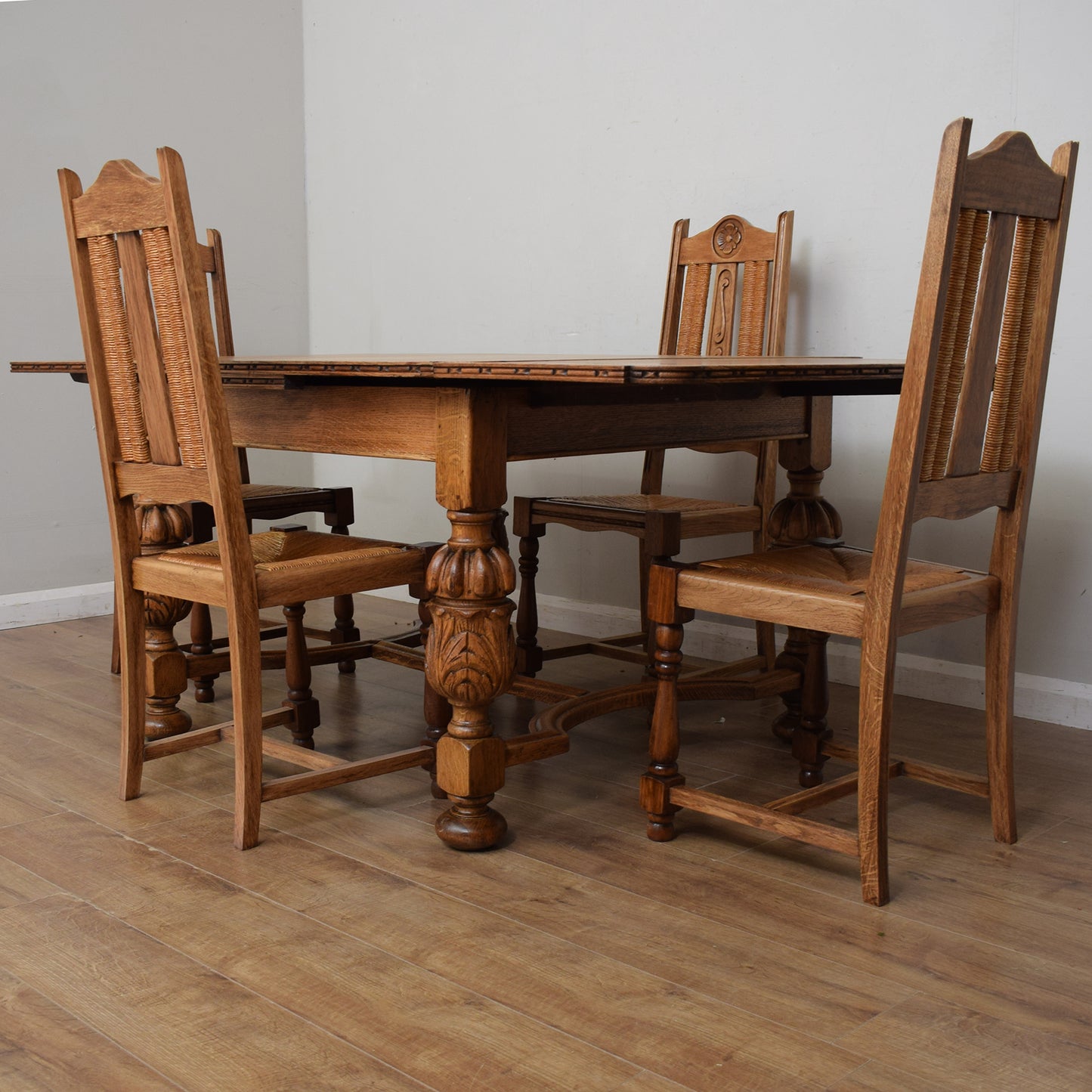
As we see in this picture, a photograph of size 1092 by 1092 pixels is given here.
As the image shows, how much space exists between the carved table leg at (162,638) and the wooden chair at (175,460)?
0.81 feet

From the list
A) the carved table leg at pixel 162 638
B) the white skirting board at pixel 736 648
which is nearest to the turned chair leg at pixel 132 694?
the carved table leg at pixel 162 638

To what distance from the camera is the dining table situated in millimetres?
1898

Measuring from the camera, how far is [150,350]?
6.60 feet

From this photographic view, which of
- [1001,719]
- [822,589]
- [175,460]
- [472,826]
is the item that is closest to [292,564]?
[175,460]

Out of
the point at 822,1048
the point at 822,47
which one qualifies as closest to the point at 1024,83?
the point at 822,47

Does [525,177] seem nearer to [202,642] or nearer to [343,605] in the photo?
[343,605]

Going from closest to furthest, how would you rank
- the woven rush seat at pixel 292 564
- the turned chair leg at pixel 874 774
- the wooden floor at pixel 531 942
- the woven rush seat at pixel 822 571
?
1. the wooden floor at pixel 531 942
2. the turned chair leg at pixel 874 774
3. the woven rush seat at pixel 822 571
4. the woven rush seat at pixel 292 564

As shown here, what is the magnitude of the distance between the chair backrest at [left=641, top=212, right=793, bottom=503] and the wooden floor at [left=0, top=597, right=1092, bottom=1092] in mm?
976

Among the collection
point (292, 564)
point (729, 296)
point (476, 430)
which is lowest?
point (292, 564)

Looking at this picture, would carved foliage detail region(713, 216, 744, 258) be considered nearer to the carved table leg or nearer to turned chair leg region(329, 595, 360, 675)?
turned chair leg region(329, 595, 360, 675)

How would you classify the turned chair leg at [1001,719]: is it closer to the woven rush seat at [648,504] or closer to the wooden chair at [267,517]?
the woven rush seat at [648,504]

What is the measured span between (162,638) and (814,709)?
1326 mm

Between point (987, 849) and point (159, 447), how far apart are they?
5.08 ft

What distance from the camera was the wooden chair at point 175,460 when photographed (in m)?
1.92
